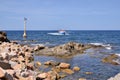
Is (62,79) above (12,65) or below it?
below

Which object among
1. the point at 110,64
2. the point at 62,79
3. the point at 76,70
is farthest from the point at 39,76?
the point at 110,64

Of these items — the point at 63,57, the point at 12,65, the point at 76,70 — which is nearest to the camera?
the point at 12,65

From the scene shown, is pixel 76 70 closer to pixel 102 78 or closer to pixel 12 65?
pixel 102 78

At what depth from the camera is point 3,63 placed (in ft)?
47.6

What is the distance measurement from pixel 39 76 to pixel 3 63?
3.35 metres

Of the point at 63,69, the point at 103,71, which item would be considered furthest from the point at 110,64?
the point at 63,69

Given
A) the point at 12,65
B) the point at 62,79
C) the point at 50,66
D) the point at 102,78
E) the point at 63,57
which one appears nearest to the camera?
the point at 12,65

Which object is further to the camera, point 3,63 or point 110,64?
point 110,64

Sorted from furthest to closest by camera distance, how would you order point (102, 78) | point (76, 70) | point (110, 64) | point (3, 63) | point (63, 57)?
1. point (63, 57)
2. point (110, 64)
3. point (76, 70)
4. point (102, 78)
5. point (3, 63)

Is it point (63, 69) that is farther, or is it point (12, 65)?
point (63, 69)

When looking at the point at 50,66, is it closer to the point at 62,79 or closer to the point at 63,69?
the point at 63,69

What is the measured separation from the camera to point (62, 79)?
2170 cm

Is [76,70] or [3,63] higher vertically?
[3,63]

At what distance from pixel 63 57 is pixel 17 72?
23.7m
